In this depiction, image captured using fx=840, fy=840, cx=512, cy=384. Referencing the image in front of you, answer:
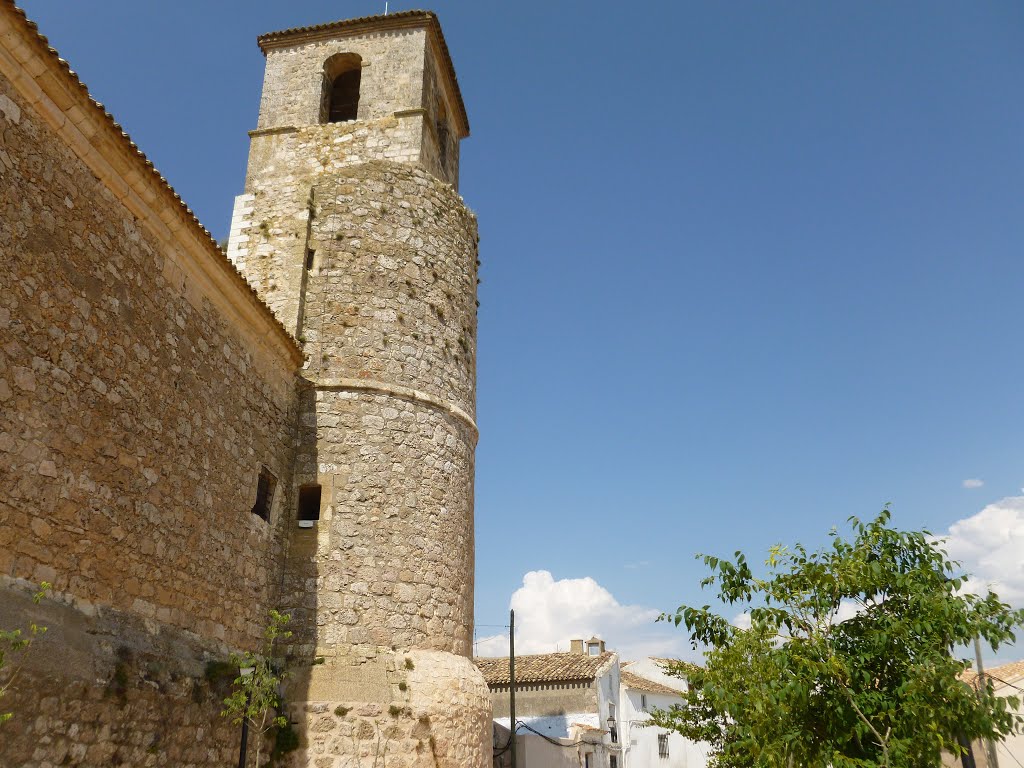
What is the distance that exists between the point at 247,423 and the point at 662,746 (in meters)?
31.0

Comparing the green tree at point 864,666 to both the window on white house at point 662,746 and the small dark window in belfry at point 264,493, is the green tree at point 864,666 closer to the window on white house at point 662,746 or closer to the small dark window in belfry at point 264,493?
the small dark window in belfry at point 264,493

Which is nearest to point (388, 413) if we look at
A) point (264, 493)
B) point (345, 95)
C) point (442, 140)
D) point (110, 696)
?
point (264, 493)

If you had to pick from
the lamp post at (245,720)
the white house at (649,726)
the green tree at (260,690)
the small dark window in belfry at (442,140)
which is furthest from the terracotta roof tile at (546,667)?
the lamp post at (245,720)

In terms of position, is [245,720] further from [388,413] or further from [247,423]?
[388,413]

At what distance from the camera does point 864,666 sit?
6.46m

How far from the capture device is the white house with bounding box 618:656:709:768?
1255 inches

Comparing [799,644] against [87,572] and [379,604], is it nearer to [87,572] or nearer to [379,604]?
[379,604]

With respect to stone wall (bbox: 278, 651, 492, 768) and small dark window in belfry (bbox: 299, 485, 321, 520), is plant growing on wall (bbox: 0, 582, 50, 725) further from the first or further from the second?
small dark window in belfry (bbox: 299, 485, 321, 520)

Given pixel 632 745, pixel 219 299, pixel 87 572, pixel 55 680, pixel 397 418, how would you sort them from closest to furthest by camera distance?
pixel 55 680
pixel 87 572
pixel 219 299
pixel 397 418
pixel 632 745

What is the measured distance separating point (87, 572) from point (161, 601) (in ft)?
3.17

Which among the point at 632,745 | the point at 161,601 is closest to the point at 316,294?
the point at 161,601

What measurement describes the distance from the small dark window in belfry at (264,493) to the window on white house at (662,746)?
96.4 feet

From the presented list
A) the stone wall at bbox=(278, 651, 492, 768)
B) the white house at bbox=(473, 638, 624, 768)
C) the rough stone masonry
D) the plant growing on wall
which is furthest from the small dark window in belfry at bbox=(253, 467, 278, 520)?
the white house at bbox=(473, 638, 624, 768)

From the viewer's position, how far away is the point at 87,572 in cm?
607
